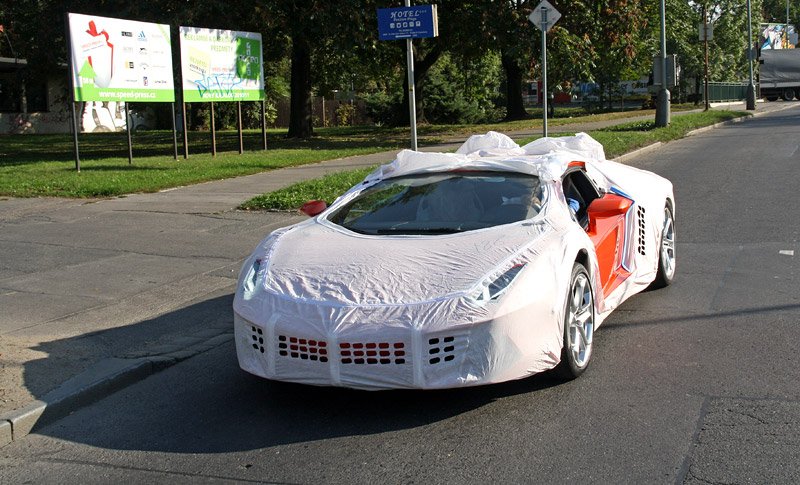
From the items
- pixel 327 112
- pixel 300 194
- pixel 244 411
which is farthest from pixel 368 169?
pixel 327 112

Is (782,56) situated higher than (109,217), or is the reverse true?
→ (782,56)

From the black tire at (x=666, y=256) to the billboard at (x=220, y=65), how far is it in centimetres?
1521

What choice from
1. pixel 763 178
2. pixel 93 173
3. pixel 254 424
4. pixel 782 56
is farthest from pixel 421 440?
pixel 782 56

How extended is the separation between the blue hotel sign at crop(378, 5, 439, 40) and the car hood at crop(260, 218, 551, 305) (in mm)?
9658

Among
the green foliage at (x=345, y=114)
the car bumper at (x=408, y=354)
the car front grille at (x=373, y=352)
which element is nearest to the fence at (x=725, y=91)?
the green foliage at (x=345, y=114)

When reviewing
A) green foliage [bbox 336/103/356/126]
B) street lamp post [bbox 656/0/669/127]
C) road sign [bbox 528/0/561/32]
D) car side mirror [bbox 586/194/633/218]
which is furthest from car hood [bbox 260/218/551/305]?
green foliage [bbox 336/103/356/126]

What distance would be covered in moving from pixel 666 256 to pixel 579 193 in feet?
5.10

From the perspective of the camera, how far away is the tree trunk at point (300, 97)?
1196 inches

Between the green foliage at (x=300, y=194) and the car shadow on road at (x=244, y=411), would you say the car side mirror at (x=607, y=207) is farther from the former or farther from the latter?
the green foliage at (x=300, y=194)

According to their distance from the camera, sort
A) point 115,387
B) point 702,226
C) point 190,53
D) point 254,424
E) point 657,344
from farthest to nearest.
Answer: point 190,53
point 702,226
point 657,344
point 115,387
point 254,424

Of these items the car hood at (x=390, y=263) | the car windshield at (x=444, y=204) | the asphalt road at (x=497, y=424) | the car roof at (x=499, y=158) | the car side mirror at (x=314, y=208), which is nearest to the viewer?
the asphalt road at (x=497, y=424)

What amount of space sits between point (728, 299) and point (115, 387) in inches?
188

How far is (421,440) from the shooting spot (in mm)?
4574

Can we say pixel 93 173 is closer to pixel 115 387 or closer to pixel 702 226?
pixel 702 226
